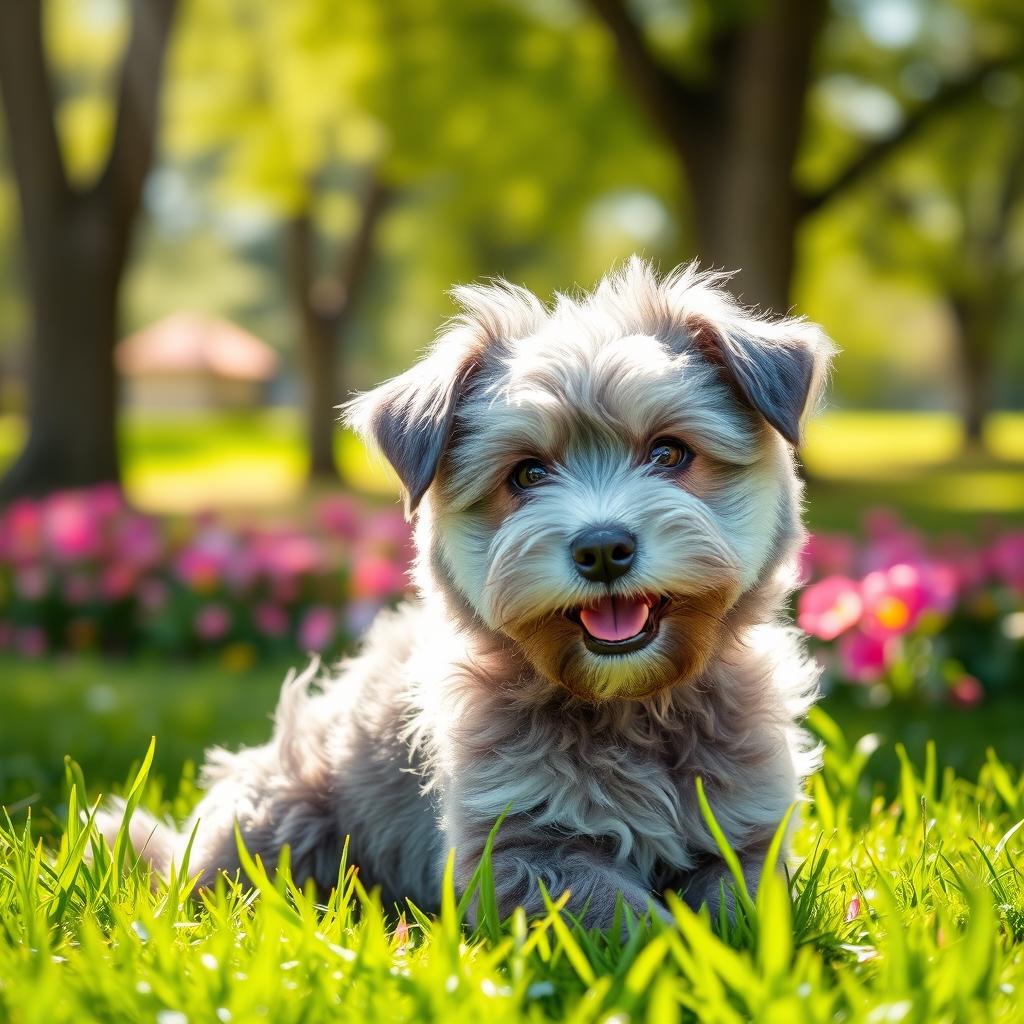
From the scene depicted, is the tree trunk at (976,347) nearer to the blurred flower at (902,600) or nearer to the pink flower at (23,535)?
the blurred flower at (902,600)

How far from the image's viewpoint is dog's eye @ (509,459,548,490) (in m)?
3.51

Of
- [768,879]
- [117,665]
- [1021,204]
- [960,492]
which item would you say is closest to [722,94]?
[960,492]

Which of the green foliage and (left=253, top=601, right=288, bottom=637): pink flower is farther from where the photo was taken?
(left=253, top=601, right=288, bottom=637): pink flower

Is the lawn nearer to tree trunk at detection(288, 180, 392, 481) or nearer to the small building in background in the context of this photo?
tree trunk at detection(288, 180, 392, 481)

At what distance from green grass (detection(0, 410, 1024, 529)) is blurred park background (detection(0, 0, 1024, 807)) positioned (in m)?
0.27

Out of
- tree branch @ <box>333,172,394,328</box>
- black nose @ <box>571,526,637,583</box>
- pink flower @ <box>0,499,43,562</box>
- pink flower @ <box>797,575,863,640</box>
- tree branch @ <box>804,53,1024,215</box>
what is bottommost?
pink flower @ <box>0,499,43,562</box>

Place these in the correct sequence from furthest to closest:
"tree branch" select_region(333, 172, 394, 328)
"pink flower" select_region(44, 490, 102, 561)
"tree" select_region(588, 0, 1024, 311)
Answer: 1. "tree branch" select_region(333, 172, 394, 328)
2. "tree" select_region(588, 0, 1024, 311)
3. "pink flower" select_region(44, 490, 102, 561)

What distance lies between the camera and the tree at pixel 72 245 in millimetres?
14609

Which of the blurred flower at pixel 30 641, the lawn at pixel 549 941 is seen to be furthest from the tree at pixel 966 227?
the lawn at pixel 549 941

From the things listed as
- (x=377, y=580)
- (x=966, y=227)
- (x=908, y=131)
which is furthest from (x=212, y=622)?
(x=966, y=227)

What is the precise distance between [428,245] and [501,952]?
124 ft

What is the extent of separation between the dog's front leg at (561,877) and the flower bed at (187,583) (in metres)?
5.01

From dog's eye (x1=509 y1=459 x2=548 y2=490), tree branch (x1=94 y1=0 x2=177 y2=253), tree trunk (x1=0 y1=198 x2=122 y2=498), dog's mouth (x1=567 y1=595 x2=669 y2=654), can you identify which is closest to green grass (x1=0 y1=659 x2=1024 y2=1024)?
dog's mouth (x1=567 y1=595 x2=669 y2=654)

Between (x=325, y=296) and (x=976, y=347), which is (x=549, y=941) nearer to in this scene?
(x=325, y=296)
